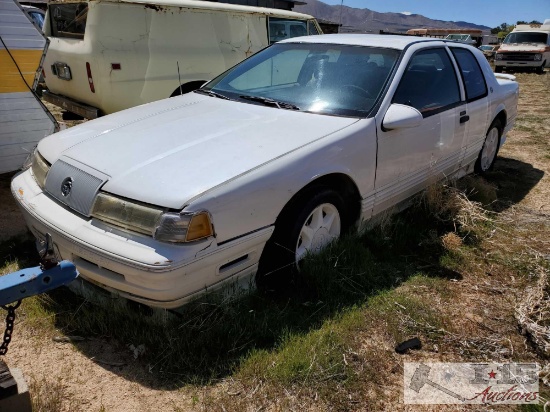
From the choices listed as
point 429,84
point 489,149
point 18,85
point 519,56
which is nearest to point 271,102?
point 429,84

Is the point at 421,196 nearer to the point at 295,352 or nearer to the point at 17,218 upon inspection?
the point at 295,352

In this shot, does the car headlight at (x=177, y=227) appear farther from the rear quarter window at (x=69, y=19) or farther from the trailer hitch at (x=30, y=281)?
the rear quarter window at (x=69, y=19)

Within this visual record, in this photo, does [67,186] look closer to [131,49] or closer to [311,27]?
[131,49]

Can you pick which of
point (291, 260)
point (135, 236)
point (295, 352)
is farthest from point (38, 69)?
point (295, 352)

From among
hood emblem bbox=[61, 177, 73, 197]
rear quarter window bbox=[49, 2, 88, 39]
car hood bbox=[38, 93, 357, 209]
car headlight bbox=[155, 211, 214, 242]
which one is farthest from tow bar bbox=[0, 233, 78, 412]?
rear quarter window bbox=[49, 2, 88, 39]

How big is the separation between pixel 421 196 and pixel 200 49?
412cm

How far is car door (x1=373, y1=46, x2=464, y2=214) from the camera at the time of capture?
3.44 meters

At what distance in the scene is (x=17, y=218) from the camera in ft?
13.1

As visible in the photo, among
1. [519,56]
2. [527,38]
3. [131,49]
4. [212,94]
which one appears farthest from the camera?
[527,38]

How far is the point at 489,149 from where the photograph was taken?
540 cm

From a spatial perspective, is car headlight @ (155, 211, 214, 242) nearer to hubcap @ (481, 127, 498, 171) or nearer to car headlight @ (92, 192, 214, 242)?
car headlight @ (92, 192, 214, 242)

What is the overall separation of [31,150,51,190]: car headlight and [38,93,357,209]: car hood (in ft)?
0.17

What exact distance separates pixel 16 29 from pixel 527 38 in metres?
22.8

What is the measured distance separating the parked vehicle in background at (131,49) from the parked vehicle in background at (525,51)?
1731cm
